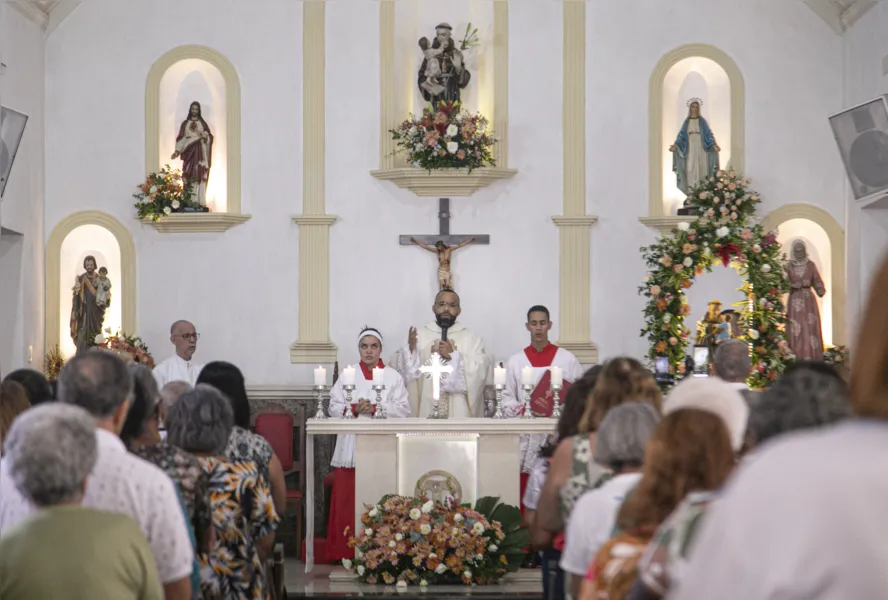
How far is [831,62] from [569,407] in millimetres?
7770

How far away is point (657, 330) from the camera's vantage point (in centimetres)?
964

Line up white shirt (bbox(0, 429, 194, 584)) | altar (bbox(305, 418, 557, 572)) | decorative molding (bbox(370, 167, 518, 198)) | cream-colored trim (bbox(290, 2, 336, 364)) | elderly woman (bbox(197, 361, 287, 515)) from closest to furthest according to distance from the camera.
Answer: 1. white shirt (bbox(0, 429, 194, 584))
2. elderly woman (bbox(197, 361, 287, 515))
3. altar (bbox(305, 418, 557, 572))
4. decorative molding (bbox(370, 167, 518, 198))
5. cream-colored trim (bbox(290, 2, 336, 364))

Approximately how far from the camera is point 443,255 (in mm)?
11594

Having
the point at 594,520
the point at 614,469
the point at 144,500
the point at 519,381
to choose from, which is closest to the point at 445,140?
the point at 519,381

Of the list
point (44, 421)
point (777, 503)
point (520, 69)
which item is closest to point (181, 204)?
point (520, 69)

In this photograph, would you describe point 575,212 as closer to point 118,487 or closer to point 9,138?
point 9,138

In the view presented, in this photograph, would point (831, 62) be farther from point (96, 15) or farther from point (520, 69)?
point (96, 15)

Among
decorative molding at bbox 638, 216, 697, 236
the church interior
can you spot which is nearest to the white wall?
the church interior

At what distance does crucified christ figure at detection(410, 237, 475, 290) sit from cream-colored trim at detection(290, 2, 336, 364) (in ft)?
2.92

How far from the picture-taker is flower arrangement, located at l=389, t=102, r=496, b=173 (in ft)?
37.0

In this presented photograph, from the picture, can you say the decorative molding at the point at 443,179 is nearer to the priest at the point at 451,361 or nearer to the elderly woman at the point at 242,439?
the priest at the point at 451,361

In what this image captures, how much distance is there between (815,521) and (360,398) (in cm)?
825

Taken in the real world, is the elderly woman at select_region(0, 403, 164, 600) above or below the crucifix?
below

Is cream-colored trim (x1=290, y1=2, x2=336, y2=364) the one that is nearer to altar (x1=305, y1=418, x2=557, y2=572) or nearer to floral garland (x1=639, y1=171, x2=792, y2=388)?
altar (x1=305, y1=418, x2=557, y2=572)
